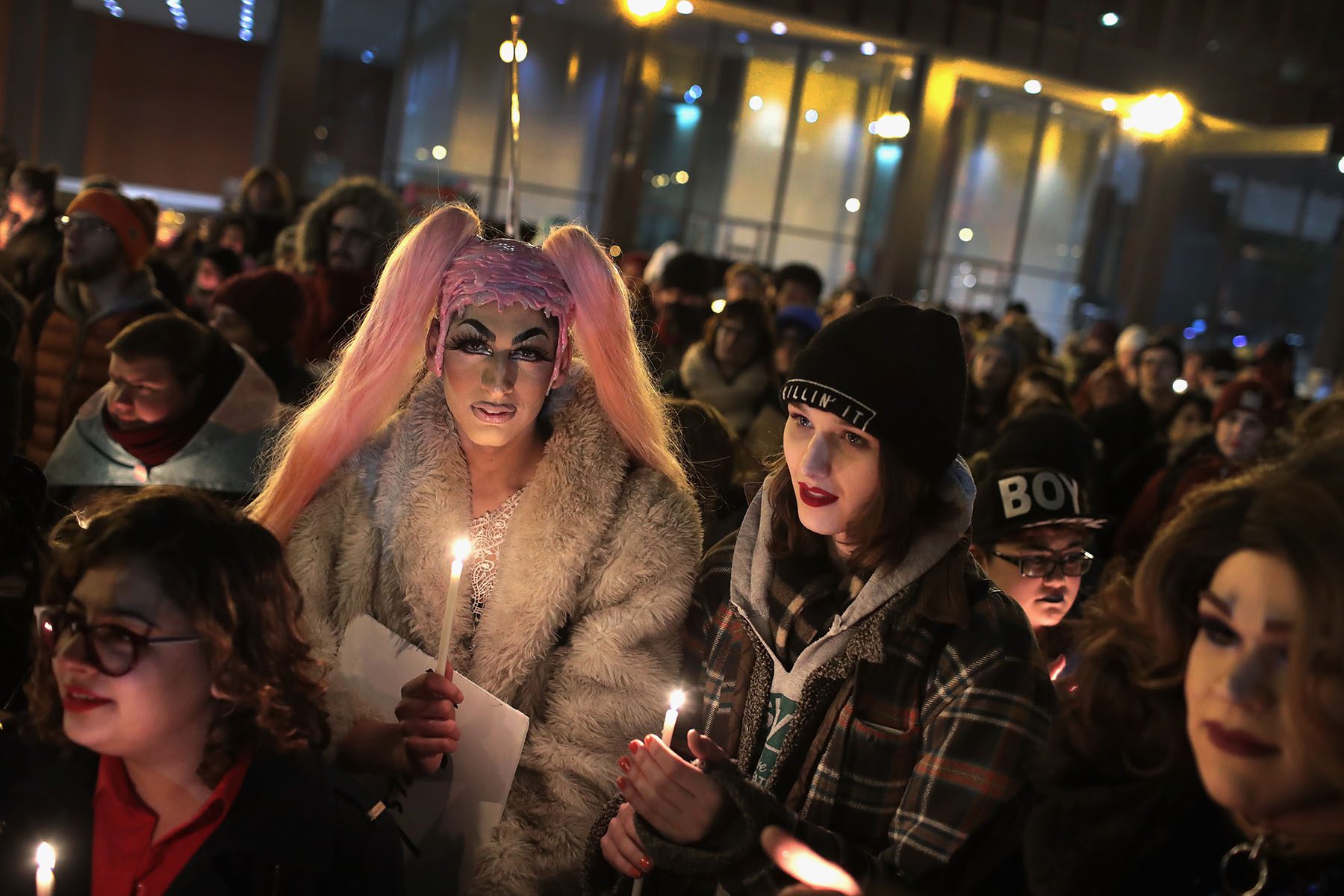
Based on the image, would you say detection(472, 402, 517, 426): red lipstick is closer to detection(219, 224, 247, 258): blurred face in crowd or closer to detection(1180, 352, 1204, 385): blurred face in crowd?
detection(219, 224, 247, 258): blurred face in crowd

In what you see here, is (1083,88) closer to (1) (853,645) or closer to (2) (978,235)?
(2) (978,235)

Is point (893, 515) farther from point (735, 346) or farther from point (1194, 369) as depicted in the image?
point (1194, 369)

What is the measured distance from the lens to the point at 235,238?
7707 mm

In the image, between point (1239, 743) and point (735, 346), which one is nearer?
point (1239, 743)

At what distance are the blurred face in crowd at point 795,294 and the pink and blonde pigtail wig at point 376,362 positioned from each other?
5390mm

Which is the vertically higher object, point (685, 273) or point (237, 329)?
point (685, 273)

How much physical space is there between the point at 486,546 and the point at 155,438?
142 cm

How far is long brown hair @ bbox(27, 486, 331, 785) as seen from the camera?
163 centimetres

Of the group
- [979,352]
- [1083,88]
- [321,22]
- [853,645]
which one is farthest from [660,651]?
[1083,88]

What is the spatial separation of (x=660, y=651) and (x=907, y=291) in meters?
17.5

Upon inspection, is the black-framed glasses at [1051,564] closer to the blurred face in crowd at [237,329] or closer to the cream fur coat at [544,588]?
the cream fur coat at [544,588]

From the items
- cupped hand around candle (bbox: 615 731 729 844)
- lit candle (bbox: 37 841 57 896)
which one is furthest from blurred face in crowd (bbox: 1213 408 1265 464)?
lit candle (bbox: 37 841 57 896)

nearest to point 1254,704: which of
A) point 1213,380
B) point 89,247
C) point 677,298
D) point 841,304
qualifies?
point 89,247

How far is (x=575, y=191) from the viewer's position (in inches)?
722
